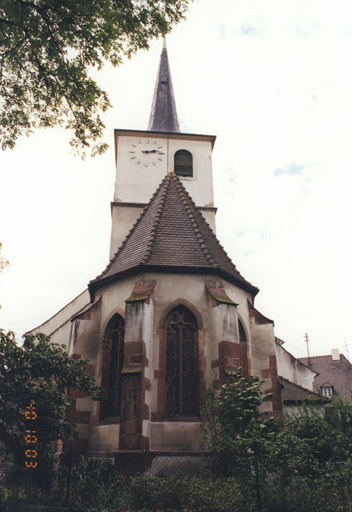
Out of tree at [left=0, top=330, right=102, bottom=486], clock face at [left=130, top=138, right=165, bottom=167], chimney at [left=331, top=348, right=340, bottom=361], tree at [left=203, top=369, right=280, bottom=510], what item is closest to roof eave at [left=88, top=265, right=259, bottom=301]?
tree at [left=203, top=369, right=280, bottom=510]

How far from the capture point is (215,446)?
10.2 metres

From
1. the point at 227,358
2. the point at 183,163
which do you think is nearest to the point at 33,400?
the point at 227,358

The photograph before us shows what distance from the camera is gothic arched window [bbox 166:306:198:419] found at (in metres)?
12.4

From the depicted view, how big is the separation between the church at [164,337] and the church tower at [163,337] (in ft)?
0.08

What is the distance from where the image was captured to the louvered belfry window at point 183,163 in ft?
83.5

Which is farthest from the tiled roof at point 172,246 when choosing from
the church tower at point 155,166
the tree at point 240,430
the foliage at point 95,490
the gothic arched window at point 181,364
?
the church tower at point 155,166

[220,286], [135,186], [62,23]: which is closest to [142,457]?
[220,286]

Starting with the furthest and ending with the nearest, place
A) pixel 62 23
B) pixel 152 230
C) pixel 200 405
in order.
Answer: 1. pixel 152 230
2. pixel 200 405
3. pixel 62 23

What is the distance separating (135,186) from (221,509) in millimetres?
17756

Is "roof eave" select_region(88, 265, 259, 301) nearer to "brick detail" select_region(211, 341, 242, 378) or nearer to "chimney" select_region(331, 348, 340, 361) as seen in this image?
"brick detail" select_region(211, 341, 242, 378)

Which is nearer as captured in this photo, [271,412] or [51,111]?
[51,111]

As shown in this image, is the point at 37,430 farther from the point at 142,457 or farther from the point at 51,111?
the point at 51,111

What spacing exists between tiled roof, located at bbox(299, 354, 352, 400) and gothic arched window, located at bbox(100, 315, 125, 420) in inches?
1228

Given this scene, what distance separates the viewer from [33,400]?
1010cm
